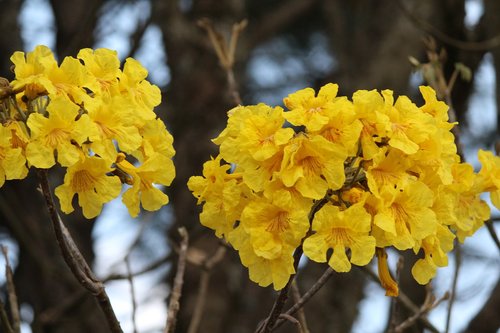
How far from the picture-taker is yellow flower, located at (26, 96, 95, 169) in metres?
1.71

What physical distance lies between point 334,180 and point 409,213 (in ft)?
0.61

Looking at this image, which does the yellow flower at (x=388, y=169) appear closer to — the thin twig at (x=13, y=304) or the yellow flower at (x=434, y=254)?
the yellow flower at (x=434, y=254)

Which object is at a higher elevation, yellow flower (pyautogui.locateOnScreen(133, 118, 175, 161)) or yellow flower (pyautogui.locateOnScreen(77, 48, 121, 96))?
yellow flower (pyautogui.locateOnScreen(77, 48, 121, 96))

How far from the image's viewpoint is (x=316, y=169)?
1.72m

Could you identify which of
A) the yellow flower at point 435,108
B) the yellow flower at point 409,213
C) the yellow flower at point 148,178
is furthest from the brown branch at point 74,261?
the yellow flower at point 435,108

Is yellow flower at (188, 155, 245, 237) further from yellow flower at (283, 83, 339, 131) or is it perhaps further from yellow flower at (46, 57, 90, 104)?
yellow flower at (46, 57, 90, 104)

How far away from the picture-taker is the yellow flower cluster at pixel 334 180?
1.72 meters

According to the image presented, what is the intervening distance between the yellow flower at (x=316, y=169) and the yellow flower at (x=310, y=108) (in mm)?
35

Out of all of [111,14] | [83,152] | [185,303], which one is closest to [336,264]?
[83,152]

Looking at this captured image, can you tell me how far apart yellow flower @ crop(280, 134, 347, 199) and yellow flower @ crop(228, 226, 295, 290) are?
15 centimetres

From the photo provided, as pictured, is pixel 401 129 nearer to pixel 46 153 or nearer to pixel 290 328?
pixel 46 153

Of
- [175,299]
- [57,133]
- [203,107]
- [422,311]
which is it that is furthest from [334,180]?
[203,107]

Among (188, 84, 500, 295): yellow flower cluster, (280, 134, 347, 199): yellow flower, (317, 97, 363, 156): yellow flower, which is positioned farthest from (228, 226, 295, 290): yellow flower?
(317, 97, 363, 156): yellow flower

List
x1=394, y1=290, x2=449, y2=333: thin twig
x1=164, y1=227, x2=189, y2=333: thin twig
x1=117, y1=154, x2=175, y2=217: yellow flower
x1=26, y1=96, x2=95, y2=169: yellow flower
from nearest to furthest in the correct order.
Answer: x1=26, y1=96, x2=95, y2=169: yellow flower < x1=117, y1=154, x2=175, y2=217: yellow flower < x1=164, y1=227, x2=189, y2=333: thin twig < x1=394, y1=290, x2=449, y2=333: thin twig
